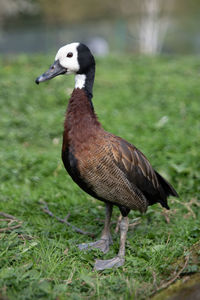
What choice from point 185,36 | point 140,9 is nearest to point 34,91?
point 185,36

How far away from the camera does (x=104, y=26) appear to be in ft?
72.1

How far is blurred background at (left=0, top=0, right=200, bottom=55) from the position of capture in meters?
20.2

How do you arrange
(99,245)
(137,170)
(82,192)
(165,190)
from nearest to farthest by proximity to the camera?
(137,170), (99,245), (165,190), (82,192)

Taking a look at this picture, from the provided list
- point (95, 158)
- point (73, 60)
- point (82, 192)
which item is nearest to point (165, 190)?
point (95, 158)

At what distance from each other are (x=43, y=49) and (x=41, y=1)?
7.49 m

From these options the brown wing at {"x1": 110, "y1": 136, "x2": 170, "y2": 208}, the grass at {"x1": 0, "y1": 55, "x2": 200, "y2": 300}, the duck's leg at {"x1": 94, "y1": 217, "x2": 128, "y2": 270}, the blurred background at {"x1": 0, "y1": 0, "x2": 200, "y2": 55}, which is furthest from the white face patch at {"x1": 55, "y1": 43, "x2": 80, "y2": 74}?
the blurred background at {"x1": 0, "y1": 0, "x2": 200, "y2": 55}

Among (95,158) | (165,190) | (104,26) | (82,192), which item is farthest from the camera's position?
(104,26)

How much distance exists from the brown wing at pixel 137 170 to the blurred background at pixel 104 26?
49.7 feet

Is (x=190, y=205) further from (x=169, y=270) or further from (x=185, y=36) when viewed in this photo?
(x=185, y=36)

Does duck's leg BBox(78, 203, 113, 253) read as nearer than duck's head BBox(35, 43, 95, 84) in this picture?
No

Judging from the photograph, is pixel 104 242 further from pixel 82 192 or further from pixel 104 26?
pixel 104 26

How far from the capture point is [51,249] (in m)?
2.96

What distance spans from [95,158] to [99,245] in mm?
833

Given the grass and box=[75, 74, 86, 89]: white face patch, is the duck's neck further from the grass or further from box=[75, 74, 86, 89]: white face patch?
the grass
